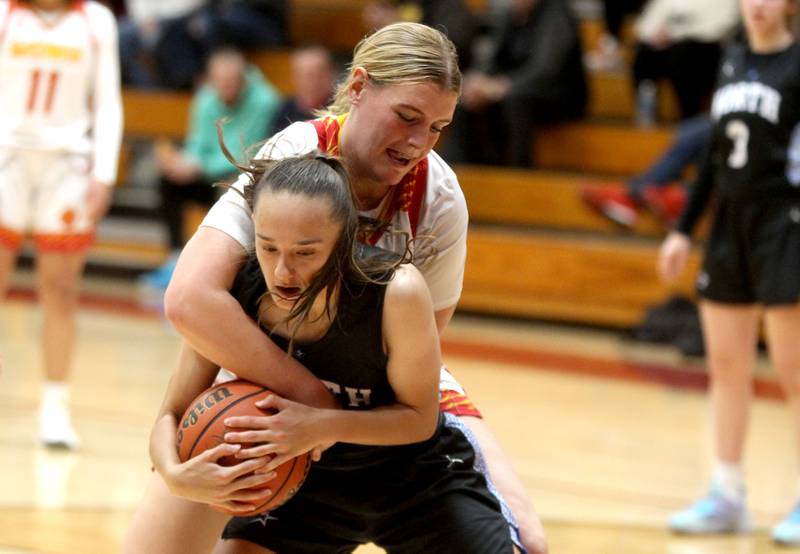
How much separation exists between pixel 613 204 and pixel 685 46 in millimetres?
1153

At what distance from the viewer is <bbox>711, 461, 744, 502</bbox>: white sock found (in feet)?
14.2

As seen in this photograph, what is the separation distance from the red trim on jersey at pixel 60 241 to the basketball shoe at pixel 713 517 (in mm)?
2446

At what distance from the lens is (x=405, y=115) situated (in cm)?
254

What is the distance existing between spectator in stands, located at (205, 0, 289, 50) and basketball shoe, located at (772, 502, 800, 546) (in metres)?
6.37

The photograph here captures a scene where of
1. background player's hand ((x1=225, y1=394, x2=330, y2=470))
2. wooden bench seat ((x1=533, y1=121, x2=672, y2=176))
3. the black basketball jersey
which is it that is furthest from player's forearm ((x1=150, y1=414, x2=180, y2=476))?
wooden bench seat ((x1=533, y1=121, x2=672, y2=176))

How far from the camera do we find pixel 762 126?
4.26m

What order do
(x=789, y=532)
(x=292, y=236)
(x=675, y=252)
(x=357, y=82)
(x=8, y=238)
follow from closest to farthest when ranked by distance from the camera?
1. (x=292, y=236)
2. (x=357, y=82)
3. (x=789, y=532)
4. (x=675, y=252)
5. (x=8, y=238)

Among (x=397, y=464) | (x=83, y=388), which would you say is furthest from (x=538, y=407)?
(x=397, y=464)

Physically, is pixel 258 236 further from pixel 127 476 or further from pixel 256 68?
pixel 256 68

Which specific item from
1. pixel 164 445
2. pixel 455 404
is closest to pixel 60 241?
pixel 455 404

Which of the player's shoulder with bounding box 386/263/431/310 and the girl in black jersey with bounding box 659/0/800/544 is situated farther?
the girl in black jersey with bounding box 659/0/800/544

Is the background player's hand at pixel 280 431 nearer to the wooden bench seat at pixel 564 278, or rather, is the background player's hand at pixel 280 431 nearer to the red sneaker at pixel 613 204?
the wooden bench seat at pixel 564 278

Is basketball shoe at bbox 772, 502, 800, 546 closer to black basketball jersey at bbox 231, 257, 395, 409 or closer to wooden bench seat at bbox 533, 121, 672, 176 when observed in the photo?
black basketball jersey at bbox 231, 257, 395, 409

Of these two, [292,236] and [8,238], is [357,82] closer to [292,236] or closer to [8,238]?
[292,236]
